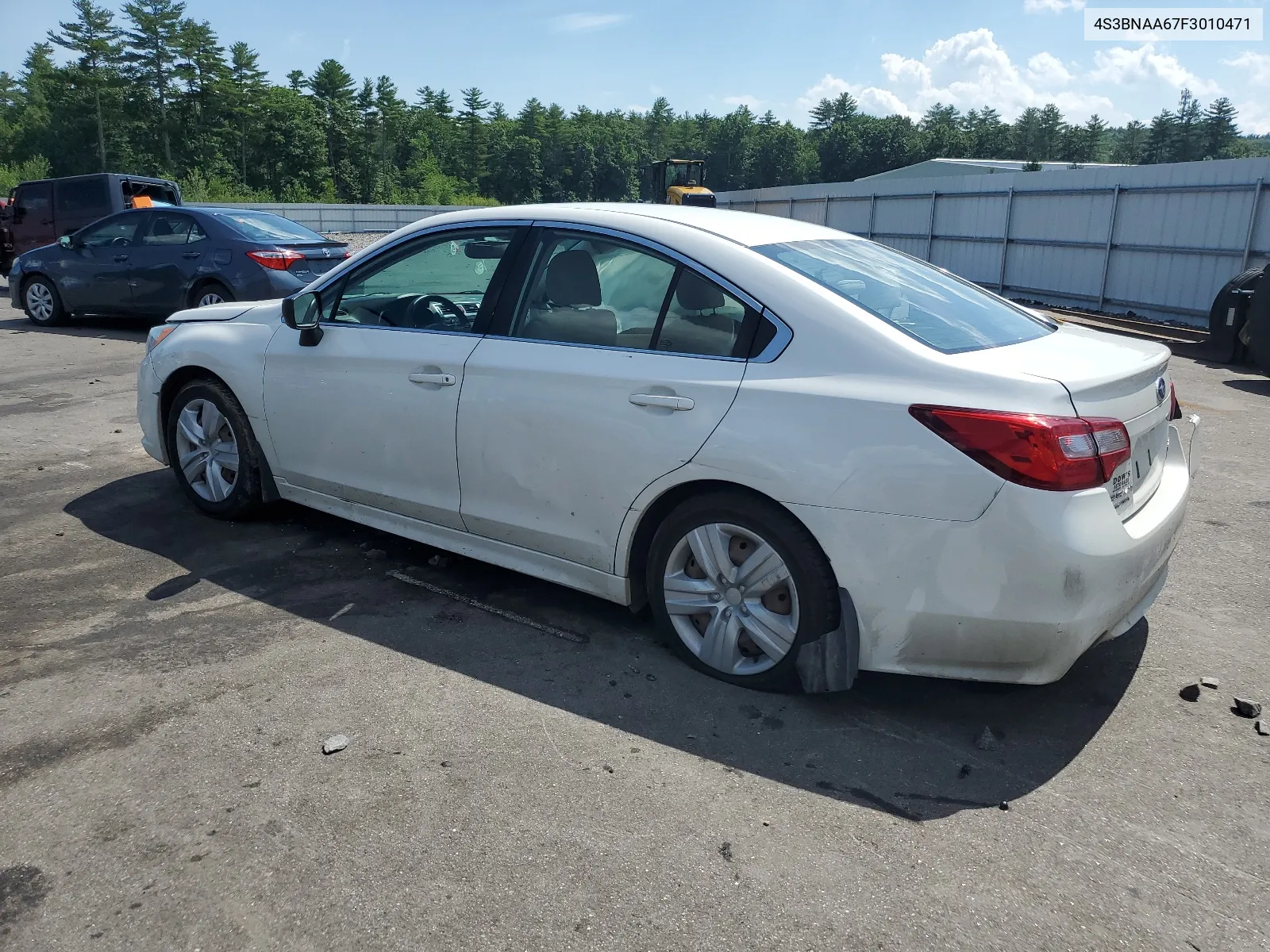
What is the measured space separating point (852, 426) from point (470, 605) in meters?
1.93

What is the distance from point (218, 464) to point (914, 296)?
11.7ft

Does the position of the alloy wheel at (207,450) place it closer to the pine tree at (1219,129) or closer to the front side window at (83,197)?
the front side window at (83,197)

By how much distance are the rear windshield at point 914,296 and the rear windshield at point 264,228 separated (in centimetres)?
909

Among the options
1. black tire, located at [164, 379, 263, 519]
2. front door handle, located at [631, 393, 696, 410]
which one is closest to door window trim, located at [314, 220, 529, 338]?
black tire, located at [164, 379, 263, 519]

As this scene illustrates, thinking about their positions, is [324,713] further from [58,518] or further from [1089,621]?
[58,518]

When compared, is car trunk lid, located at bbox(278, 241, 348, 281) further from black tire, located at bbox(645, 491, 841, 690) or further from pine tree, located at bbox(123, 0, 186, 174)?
pine tree, located at bbox(123, 0, 186, 174)

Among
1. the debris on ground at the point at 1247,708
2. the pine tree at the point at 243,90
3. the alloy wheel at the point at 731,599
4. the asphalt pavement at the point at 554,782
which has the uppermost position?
the pine tree at the point at 243,90

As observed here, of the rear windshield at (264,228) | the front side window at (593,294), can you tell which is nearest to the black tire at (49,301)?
the rear windshield at (264,228)

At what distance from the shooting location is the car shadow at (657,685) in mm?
3057

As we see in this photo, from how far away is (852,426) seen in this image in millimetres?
3080

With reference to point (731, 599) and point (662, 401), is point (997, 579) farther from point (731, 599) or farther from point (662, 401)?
point (662, 401)

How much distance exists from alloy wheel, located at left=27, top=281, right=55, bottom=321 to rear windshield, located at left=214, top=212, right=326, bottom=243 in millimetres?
3449

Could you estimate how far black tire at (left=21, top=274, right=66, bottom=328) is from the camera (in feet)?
43.4

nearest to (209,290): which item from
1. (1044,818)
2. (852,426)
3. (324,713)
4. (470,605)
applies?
(470,605)
